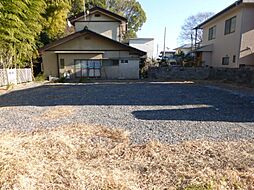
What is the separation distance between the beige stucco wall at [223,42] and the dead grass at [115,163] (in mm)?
12334

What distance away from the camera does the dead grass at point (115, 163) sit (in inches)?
94.6

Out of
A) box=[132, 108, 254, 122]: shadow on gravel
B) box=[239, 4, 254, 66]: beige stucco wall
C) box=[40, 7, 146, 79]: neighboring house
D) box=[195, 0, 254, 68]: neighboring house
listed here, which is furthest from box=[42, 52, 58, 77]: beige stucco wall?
box=[239, 4, 254, 66]: beige stucco wall

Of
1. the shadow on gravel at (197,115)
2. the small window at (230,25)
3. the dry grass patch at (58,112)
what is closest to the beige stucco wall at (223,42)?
the small window at (230,25)

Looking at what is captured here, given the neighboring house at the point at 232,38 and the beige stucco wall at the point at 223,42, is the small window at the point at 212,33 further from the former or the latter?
the beige stucco wall at the point at 223,42

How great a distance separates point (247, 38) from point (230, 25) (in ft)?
6.62

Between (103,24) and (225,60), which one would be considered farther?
(103,24)

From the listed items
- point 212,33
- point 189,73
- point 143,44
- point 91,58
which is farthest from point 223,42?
point 143,44

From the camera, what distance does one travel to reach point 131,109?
20.1ft

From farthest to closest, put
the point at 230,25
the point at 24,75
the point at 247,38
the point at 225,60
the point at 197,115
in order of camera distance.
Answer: the point at 225,60 < the point at 230,25 < the point at 24,75 < the point at 247,38 < the point at 197,115

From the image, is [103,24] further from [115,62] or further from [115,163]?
[115,163]

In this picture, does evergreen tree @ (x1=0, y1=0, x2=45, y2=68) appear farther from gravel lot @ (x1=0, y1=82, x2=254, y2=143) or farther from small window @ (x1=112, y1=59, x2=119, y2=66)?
small window @ (x1=112, y1=59, x2=119, y2=66)

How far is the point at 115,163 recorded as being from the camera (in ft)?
9.54

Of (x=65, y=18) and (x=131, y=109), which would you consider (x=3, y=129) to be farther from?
(x=65, y=18)

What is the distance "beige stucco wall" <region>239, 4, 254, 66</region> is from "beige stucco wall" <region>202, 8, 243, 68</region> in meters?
0.24
